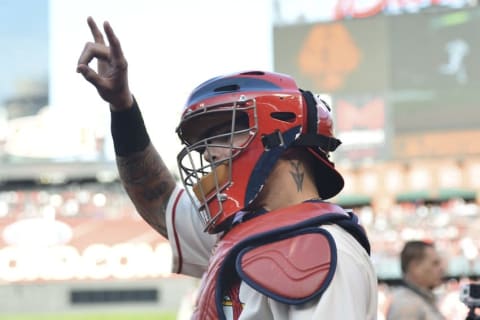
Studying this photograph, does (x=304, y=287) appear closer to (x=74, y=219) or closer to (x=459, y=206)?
(x=459, y=206)

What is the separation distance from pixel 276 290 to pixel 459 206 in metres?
28.1

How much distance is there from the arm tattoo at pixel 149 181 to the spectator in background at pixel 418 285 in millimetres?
2050

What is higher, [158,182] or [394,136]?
[158,182]

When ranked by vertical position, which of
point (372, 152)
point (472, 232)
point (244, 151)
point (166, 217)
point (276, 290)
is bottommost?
point (472, 232)

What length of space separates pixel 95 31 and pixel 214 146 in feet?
1.51

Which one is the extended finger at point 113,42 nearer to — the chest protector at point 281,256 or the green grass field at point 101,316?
the chest protector at point 281,256

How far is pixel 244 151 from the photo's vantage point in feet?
6.41

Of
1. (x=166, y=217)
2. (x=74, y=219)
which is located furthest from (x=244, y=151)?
(x=74, y=219)

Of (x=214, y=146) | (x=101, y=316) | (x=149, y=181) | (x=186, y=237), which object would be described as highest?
(x=214, y=146)

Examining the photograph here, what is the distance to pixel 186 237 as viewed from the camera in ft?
8.38

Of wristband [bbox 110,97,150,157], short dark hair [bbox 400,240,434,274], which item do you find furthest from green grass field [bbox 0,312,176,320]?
wristband [bbox 110,97,150,157]

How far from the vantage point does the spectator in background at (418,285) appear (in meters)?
4.43

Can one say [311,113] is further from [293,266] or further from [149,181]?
[149,181]

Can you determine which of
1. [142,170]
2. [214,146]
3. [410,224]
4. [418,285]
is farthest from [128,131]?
[410,224]
